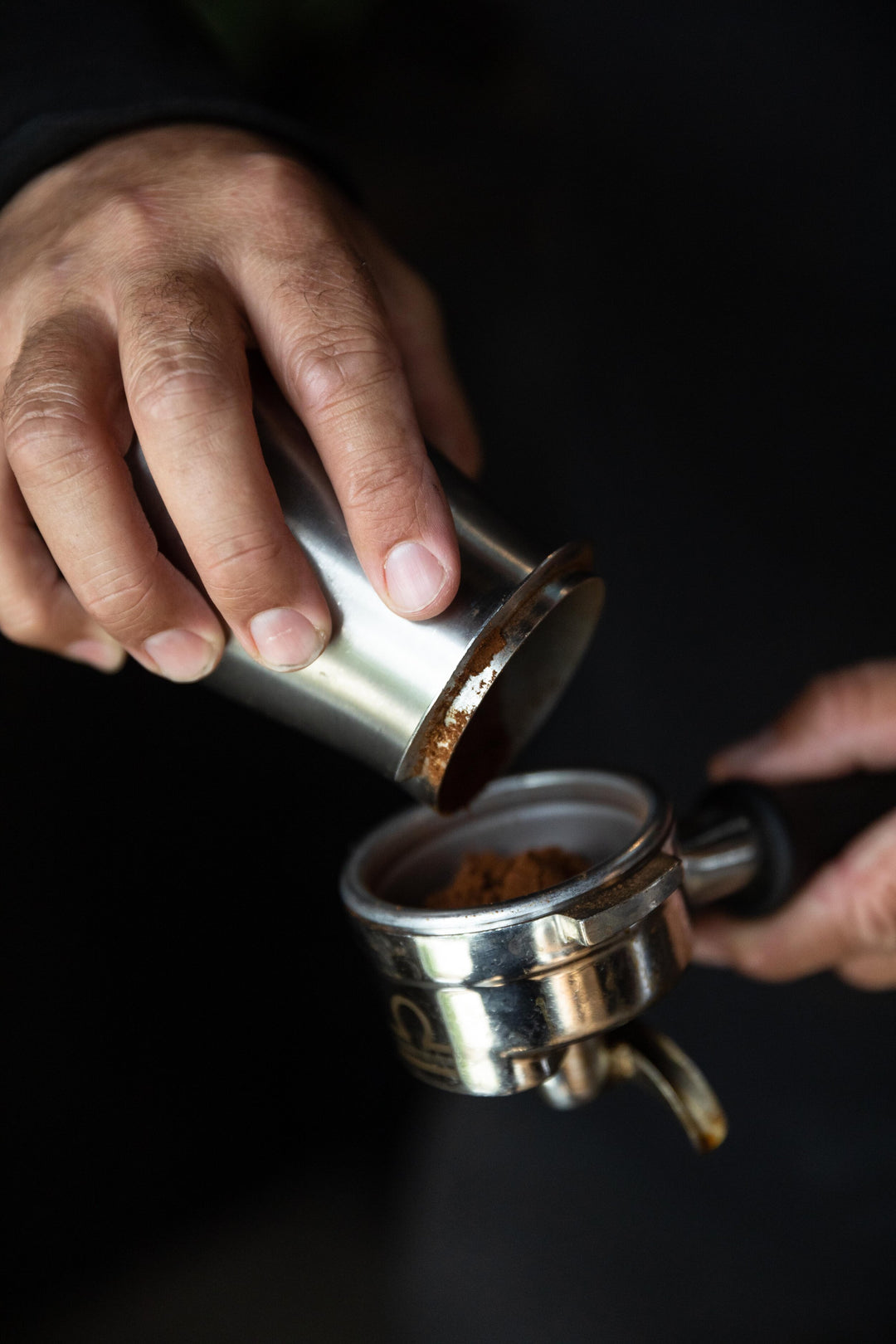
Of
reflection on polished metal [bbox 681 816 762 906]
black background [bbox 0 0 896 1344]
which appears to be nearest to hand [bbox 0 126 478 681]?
reflection on polished metal [bbox 681 816 762 906]

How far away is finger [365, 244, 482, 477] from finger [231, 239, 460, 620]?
285 mm

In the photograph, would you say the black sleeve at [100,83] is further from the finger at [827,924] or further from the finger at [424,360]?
the finger at [827,924]

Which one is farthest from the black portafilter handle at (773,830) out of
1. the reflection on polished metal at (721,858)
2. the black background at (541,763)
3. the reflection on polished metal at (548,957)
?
the black background at (541,763)

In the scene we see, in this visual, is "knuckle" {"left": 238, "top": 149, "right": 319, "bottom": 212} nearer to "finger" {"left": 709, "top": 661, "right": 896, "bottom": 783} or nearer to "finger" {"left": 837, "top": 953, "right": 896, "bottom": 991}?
"finger" {"left": 709, "top": 661, "right": 896, "bottom": 783}

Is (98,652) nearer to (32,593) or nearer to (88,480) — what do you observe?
(32,593)

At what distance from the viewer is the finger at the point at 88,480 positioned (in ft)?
1.90

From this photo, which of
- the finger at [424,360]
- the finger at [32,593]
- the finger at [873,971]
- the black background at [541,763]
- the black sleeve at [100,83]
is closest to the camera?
the finger at [32,593]

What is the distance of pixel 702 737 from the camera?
1.56m

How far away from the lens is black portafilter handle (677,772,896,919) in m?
0.87

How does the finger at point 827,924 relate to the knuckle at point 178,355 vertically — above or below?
below

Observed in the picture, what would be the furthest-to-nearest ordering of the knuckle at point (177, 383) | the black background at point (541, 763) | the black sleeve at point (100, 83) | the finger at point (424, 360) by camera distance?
the black background at point (541, 763) < the finger at point (424, 360) < the black sleeve at point (100, 83) < the knuckle at point (177, 383)

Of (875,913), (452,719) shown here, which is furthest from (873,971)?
(452,719)

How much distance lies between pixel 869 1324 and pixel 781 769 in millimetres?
556

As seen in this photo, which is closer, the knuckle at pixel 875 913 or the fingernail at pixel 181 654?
the fingernail at pixel 181 654
